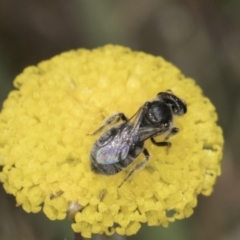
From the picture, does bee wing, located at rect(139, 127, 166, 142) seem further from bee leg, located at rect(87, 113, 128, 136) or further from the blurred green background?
the blurred green background

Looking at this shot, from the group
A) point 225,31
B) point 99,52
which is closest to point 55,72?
point 99,52

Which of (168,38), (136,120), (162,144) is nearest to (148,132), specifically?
(136,120)

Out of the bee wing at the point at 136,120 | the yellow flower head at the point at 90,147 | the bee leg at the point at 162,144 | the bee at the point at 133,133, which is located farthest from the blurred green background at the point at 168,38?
the bee wing at the point at 136,120

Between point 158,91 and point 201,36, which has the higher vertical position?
point 201,36

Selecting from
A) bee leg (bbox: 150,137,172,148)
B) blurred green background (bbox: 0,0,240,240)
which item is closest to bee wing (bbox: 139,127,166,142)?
bee leg (bbox: 150,137,172,148)

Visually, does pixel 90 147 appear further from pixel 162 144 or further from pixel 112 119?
pixel 162 144

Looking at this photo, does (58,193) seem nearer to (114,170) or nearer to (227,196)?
(114,170)
